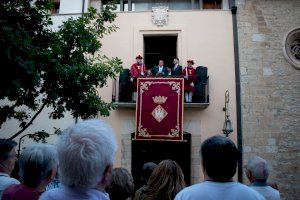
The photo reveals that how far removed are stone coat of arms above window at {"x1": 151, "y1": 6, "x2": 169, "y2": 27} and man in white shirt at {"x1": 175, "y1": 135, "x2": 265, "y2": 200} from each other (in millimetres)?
9928

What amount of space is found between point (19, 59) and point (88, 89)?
2.43 metres

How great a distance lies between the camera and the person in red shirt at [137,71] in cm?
1080

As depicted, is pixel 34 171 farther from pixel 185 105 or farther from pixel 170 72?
pixel 170 72

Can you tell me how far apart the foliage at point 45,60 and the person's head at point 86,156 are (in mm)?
3883

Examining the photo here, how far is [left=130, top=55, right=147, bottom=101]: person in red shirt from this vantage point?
10797 mm

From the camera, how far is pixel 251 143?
414 inches

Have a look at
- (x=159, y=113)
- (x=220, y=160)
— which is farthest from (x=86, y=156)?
(x=159, y=113)

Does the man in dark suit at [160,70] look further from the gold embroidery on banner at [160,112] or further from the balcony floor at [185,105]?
the balcony floor at [185,105]

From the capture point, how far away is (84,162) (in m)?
1.68

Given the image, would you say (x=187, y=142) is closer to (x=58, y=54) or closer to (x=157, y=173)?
(x=58, y=54)

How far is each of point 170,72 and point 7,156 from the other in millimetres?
8255

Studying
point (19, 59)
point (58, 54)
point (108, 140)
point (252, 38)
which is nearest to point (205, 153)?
point (108, 140)

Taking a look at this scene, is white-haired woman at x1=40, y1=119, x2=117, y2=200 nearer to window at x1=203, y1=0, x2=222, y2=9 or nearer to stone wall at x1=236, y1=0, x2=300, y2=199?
stone wall at x1=236, y1=0, x2=300, y2=199

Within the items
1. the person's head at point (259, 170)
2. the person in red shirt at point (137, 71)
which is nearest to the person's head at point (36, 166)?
the person's head at point (259, 170)
